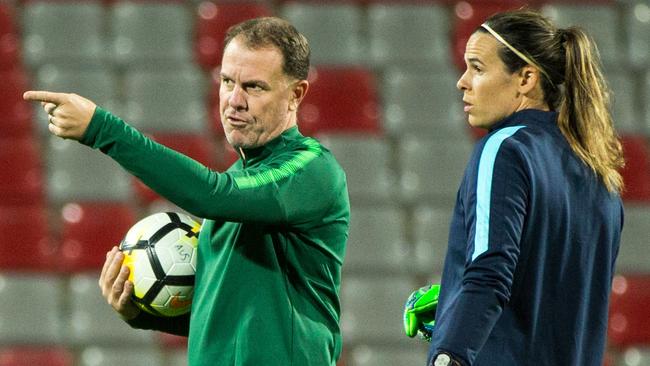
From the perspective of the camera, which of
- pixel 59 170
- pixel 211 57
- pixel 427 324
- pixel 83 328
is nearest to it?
pixel 427 324

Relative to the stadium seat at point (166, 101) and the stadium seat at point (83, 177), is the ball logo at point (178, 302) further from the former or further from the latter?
the stadium seat at point (166, 101)

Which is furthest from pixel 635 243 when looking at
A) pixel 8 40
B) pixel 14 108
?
pixel 8 40

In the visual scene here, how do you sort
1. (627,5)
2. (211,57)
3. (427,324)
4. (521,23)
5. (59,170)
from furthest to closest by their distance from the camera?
1. (627,5)
2. (211,57)
3. (59,170)
4. (427,324)
5. (521,23)

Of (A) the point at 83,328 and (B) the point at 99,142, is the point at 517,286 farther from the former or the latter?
(A) the point at 83,328

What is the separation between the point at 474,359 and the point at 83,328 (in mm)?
3332

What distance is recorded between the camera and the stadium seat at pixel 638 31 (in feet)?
21.7

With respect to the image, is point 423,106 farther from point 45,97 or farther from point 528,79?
point 45,97

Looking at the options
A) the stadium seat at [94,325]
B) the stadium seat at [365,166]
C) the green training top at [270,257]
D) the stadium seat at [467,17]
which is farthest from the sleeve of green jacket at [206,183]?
the stadium seat at [467,17]

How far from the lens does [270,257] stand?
2.42 metres

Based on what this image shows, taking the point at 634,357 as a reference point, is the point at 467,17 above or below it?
above

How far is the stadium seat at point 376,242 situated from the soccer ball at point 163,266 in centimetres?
275

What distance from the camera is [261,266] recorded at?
2.41 m

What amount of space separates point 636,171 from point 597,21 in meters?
1.19

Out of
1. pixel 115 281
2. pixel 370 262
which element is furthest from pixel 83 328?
pixel 115 281
